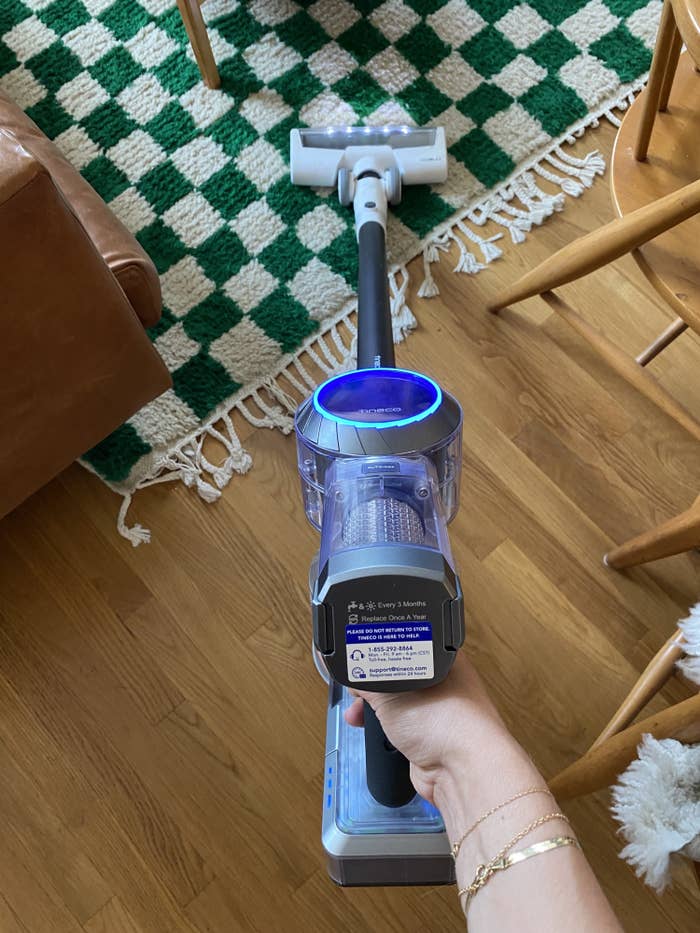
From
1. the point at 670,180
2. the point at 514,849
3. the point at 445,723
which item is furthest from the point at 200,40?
the point at 514,849

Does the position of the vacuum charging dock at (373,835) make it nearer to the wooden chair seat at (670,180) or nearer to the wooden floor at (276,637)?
the wooden floor at (276,637)

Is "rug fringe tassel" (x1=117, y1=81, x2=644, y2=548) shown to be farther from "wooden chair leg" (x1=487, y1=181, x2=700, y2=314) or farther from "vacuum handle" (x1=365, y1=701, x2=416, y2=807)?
"vacuum handle" (x1=365, y1=701, x2=416, y2=807)

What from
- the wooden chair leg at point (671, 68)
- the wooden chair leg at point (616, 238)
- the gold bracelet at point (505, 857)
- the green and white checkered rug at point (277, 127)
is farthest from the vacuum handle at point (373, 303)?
the gold bracelet at point (505, 857)

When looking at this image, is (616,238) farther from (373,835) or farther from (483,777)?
(373,835)

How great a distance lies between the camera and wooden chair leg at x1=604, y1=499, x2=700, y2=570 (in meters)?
1.04

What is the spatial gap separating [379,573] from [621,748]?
0.34 meters

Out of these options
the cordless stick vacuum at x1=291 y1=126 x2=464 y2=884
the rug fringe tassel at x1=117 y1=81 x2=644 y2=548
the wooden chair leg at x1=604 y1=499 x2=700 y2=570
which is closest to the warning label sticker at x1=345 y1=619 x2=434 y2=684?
the cordless stick vacuum at x1=291 y1=126 x2=464 y2=884

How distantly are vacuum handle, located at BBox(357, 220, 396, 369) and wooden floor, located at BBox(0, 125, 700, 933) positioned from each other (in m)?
0.14

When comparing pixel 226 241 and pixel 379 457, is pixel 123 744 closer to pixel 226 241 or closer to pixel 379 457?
pixel 379 457

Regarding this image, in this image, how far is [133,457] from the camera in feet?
4.48

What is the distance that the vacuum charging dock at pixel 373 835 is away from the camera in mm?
967

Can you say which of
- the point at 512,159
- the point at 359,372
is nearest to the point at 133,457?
the point at 359,372

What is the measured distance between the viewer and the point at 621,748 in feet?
2.71

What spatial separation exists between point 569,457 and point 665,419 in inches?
6.8
